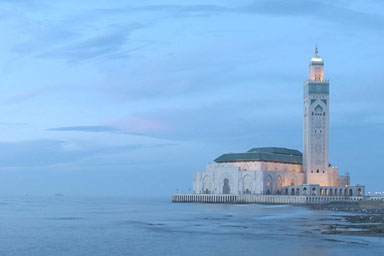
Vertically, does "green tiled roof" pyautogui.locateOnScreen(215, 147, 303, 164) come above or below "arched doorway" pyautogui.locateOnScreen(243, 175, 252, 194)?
above

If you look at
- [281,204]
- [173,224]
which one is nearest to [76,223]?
[173,224]

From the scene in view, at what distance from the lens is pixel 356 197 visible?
12800 cm

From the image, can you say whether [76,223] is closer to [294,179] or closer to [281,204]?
[281,204]

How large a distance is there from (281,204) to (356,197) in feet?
50.4

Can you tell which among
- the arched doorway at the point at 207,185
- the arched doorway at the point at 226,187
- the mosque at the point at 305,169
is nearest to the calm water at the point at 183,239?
the mosque at the point at 305,169

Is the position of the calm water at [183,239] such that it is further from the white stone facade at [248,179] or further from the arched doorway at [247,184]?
the arched doorway at [247,184]

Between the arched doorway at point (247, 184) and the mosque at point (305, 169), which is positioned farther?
the arched doorway at point (247, 184)

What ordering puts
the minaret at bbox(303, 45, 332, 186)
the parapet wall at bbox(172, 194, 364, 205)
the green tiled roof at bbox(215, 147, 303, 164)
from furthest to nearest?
the green tiled roof at bbox(215, 147, 303, 164) < the minaret at bbox(303, 45, 332, 186) < the parapet wall at bbox(172, 194, 364, 205)

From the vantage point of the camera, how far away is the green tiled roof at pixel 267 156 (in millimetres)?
139688

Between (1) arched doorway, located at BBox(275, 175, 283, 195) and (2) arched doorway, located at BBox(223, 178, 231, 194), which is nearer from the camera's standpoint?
(1) arched doorway, located at BBox(275, 175, 283, 195)

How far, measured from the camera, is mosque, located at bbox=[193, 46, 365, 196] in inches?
5369

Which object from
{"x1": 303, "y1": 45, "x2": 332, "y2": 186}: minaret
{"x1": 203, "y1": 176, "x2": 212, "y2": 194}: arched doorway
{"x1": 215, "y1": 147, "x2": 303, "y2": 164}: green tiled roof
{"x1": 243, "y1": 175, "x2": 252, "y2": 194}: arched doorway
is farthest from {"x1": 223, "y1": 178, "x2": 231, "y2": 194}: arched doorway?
{"x1": 303, "y1": 45, "x2": 332, "y2": 186}: minaret

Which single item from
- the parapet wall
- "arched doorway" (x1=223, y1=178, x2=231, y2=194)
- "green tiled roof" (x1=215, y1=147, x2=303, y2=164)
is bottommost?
the parapet wall

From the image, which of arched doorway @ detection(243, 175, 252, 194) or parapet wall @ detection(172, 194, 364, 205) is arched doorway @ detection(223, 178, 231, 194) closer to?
parapet wall @ detection(172, 194, 364, 205)
